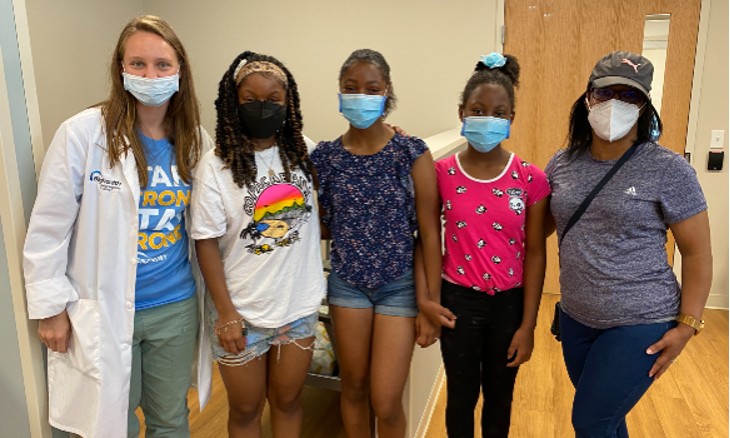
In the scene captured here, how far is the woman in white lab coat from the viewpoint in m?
1.35

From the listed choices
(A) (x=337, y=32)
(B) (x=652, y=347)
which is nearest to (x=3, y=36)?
(B) (x=652, y=347)

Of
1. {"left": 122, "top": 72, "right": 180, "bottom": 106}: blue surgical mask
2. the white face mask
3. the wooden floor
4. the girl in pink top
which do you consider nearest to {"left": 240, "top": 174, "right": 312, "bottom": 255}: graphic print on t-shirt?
{"left": 122, "top": 72, "right": 180, "bottom": 106}: blue surgical mask

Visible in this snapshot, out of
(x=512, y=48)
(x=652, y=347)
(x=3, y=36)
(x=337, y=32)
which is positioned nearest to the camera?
(x=3, y=36)

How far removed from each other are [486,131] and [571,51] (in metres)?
2.63

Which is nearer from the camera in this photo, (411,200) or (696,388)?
(411,200)

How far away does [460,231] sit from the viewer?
159cm

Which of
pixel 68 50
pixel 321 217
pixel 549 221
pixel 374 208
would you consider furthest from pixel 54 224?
pixel 68 50

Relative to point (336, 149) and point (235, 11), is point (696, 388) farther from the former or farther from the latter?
point (235, 11)

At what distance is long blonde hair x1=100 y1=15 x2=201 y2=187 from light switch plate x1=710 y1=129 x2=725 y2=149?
137 inches

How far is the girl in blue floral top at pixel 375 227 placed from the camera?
1544 mm

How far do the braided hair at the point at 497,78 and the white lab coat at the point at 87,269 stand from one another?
3.11 ft

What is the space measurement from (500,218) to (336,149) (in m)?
0.51

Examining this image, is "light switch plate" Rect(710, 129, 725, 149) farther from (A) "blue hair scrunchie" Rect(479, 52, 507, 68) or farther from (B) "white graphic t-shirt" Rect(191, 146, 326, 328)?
(B) "white graphic t-shirt" Rect(191, 146, 326, 328)

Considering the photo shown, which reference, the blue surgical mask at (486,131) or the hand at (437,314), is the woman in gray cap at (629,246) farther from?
the hand at (437,314)
